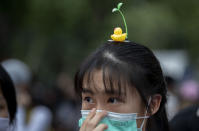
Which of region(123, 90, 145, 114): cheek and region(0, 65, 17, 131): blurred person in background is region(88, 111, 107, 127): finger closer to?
region(123, 90, 145, 114): cheek

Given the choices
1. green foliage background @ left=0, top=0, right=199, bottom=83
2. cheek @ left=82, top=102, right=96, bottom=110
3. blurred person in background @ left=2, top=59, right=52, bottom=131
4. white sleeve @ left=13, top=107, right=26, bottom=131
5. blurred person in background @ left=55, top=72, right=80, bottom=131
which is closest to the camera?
cheek @ left=82, top=102, right=96, bottom=110

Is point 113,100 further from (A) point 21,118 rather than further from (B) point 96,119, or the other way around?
(A) point 21,118

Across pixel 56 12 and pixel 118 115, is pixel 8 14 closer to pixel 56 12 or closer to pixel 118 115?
pixel 56 12

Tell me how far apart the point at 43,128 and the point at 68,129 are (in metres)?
3.24

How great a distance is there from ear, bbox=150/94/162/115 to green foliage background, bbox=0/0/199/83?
13.9 meters

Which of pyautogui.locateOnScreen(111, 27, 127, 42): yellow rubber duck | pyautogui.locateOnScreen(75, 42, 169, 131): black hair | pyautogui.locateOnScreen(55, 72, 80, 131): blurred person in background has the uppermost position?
pyautogui.locateOnScreen(111, 27, 127, 42): yellow rubber duck

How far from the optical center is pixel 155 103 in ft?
10.1

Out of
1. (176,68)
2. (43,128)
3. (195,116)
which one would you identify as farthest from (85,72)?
(176,68)

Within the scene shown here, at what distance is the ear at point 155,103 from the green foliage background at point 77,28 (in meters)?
13.9

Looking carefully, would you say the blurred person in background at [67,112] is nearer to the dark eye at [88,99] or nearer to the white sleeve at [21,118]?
the white sleeve at [21,118]

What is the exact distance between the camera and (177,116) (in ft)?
13.1

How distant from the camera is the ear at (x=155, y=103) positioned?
10.1 ft

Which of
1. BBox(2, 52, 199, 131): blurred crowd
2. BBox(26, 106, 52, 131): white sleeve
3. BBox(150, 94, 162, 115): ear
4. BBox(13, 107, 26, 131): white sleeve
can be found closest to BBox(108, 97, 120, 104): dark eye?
BBox(150, 94, 162, 115): ear

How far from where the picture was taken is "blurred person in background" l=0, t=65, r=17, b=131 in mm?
3727
